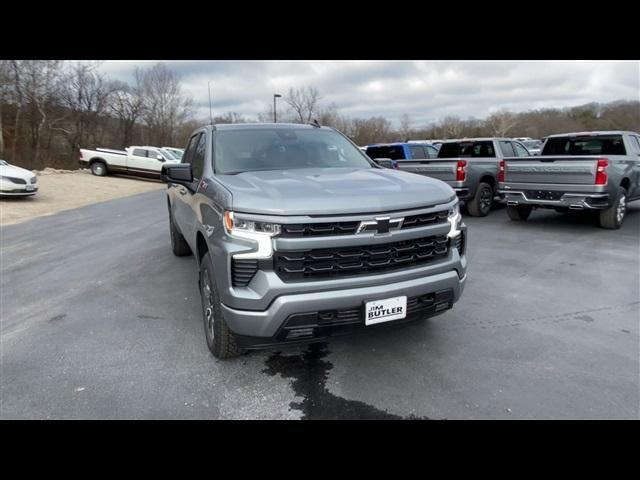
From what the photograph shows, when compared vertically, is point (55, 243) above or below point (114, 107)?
below

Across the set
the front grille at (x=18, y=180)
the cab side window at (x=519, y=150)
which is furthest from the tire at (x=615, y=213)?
the front grille at (x=18, y=180)

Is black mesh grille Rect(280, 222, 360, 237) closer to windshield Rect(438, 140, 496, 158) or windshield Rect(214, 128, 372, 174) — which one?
windshield Rect(214, 128, 372, 174)

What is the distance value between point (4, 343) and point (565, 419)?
4627mm

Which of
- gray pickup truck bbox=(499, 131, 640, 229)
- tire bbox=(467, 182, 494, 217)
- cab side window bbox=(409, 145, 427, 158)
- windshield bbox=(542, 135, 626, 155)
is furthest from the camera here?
cab side window bbox=(409, 145, 427, 158)

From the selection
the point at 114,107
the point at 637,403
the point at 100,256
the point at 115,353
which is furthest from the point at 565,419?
the point at 114,107

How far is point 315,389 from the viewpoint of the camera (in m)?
2.96

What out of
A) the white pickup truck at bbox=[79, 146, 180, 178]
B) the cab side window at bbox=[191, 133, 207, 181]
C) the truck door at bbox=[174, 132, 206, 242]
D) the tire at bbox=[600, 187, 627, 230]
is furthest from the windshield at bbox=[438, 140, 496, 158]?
the white pickup truck at bbox=[79, 146, 180, 178]

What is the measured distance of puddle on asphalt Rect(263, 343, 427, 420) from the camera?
2.66 metres

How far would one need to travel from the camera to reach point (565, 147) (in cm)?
956

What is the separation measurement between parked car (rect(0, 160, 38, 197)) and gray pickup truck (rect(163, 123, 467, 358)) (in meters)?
13.0

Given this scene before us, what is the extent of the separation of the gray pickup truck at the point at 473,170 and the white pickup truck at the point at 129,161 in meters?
17.2

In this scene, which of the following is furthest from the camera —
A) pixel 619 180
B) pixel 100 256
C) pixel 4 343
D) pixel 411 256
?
pixel 619 180

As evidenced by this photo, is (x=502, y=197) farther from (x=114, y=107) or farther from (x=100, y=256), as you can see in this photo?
(x=114, y=107)

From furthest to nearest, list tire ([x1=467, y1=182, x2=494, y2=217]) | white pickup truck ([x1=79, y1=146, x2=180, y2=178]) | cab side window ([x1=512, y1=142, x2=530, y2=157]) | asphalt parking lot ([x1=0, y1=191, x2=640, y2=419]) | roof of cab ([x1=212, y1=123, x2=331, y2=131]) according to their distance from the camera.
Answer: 1. white pickup truck ([x1=79, y1=146, x2=180, y2=178])
2. cab side window ([x1=512, y1=142, x2=530, y2=157])
3. tire ([x1=467, y1=182, x2=494, y2=217])
4. roof of cab ([x1=212, y1=123, x2=331, y2=131])
5. asphalt parking lot ([x1=0, y1=191, x2=640, y2=419])
